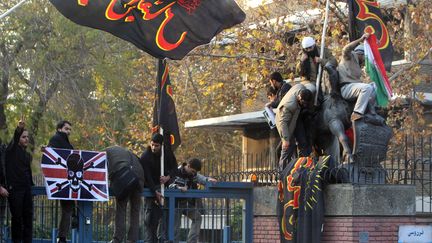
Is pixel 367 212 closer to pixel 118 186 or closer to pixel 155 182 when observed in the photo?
pixel 155 182

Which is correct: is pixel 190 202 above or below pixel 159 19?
below

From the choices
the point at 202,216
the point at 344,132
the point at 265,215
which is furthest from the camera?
the point at 202,216

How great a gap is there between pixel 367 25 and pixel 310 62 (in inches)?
44.5

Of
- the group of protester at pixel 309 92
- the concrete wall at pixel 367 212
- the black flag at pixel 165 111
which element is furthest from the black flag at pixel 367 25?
the black flag at pixel 165 111

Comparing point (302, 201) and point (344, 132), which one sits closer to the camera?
point (302, 201)

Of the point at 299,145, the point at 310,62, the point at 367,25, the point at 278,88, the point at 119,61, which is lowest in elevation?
the point at 299,145

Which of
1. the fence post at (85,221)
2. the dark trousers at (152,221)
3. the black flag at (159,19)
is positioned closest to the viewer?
the fence post at (85,221)

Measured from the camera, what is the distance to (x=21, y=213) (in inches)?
566

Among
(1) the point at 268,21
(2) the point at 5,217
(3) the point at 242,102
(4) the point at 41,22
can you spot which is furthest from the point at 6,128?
(2) the point at 5,217

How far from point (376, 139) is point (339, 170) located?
68 cm

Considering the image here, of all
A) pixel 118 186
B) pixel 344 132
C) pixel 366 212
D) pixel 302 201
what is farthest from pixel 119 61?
pixel 366 212

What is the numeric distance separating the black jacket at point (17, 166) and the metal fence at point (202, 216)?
0.55 metres

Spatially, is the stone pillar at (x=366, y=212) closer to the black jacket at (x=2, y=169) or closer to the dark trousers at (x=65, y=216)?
the dark trousers at (x=65, y=216)

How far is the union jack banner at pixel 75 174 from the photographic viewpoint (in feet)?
47.0
